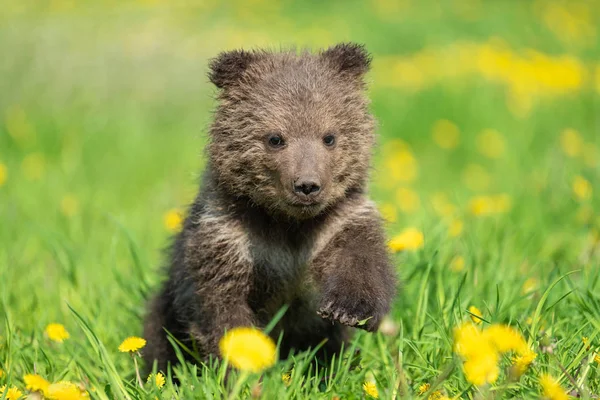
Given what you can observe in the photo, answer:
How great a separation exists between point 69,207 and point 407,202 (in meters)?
2.68

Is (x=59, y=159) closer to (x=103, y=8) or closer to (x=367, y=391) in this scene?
(x=367, y=391)

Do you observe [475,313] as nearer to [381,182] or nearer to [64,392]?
[64,392]

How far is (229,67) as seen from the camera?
13.8 ft

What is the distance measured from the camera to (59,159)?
8250 mm

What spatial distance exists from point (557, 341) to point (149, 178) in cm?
521

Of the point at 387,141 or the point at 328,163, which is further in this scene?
the point at 387,141

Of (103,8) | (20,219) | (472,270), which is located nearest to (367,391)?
(472,270)

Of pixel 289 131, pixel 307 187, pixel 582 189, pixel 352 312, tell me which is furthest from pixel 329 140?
pixel 582 189

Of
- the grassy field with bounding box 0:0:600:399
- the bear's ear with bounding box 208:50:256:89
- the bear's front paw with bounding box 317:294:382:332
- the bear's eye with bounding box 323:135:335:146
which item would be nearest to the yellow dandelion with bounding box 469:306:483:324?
the grassy field with bounding box 0:0:600:399

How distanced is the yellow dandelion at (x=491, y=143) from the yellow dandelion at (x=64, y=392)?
19.0 ft

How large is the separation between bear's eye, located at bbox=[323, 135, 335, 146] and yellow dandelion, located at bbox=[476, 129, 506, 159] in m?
4.48

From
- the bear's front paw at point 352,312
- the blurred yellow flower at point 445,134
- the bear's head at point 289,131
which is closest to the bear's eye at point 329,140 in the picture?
the bear's head at point 289,131

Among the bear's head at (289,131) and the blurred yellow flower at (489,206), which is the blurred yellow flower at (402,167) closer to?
the blurred yellow flower at (489,206)

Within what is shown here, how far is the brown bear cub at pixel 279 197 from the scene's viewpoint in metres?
3.95
